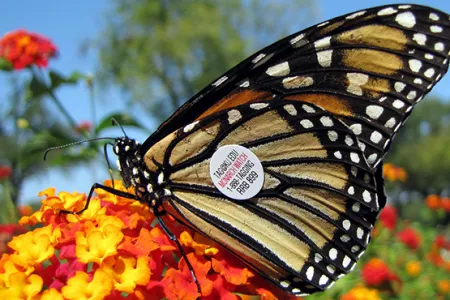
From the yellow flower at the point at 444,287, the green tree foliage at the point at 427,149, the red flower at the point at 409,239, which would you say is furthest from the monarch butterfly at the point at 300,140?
the green tree foliage at the point at 427,149

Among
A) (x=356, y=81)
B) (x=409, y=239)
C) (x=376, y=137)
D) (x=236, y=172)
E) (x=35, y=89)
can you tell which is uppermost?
(x=35, y=89)

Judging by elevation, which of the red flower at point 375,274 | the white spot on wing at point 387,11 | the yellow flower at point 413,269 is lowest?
the yellow flower at point 413,269

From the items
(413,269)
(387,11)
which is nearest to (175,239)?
(387,11)

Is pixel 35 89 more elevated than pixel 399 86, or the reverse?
pixel 35 89

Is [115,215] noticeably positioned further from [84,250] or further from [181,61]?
[181,61]

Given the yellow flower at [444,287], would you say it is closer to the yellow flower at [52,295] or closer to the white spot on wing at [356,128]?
the white spot on wing at [356,128]

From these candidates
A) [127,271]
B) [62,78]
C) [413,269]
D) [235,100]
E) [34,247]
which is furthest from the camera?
[413,269]

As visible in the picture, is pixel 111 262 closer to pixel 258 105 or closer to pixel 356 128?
pixel 258 105
